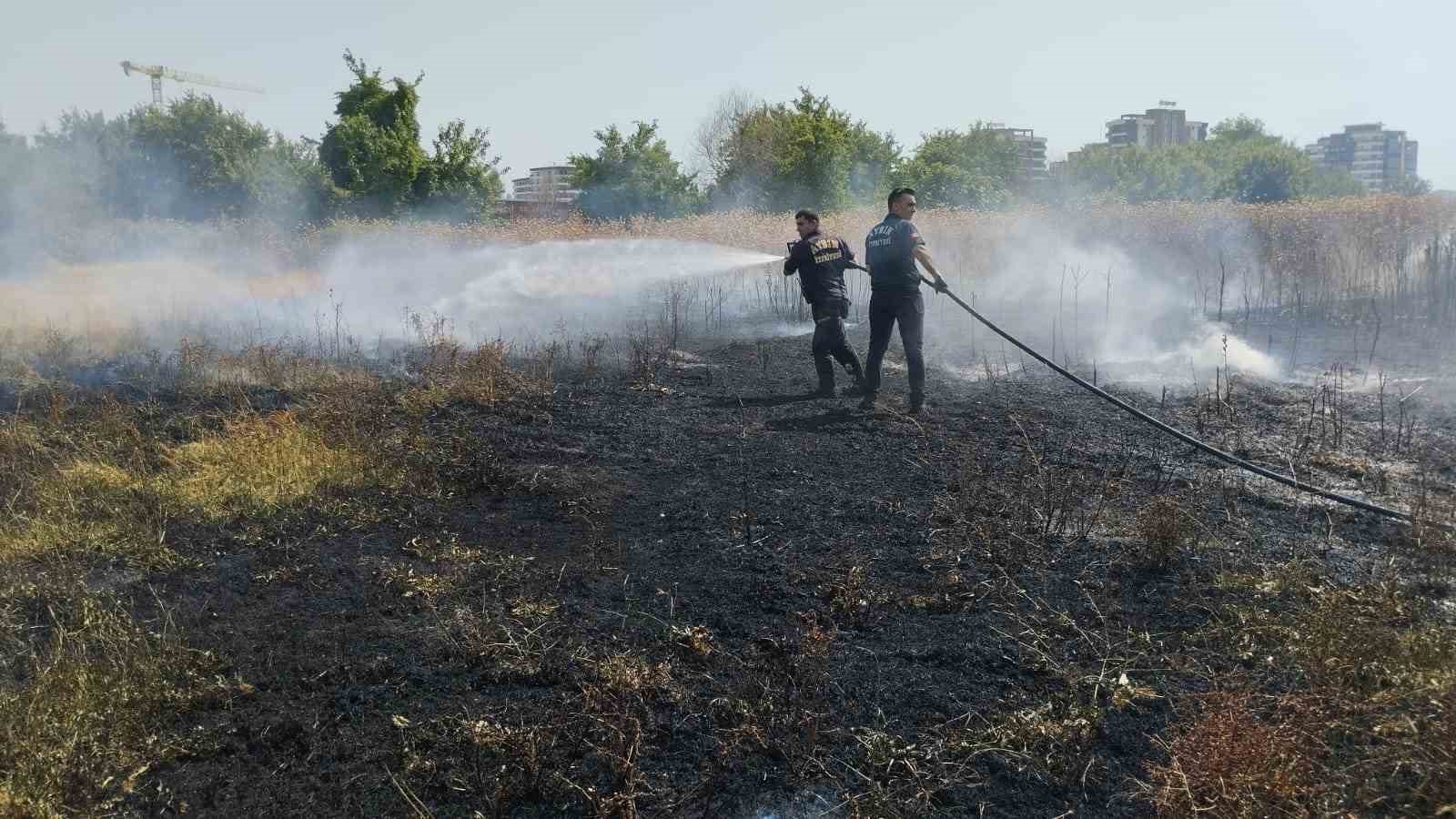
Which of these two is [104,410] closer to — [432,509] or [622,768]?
[432,509]

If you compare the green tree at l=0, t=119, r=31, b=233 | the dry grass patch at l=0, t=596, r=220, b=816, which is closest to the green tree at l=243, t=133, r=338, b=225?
the green tree at l=0, t=119, r=31, b=233

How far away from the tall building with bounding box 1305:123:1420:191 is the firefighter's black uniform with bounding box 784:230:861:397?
121m

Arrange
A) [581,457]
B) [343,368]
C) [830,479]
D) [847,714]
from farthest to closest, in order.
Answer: [343,368] → [581,457] → [830,479] → [847,714]

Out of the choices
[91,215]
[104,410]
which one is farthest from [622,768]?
[91,215]

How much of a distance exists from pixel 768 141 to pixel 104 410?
35554 millimetres

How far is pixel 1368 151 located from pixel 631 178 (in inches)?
5746

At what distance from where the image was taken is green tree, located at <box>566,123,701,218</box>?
35219 mm

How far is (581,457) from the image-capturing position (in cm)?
718

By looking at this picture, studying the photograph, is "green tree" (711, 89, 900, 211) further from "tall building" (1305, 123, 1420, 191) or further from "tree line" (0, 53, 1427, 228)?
"tall building" (1305, 123, 1420, 191)

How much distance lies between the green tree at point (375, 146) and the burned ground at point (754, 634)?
23513 millimetres

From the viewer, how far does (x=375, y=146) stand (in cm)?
2841

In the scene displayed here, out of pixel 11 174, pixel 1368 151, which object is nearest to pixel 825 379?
pixel 11 174

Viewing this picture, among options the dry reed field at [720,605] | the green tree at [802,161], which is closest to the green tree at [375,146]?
the green tree at [802,161]

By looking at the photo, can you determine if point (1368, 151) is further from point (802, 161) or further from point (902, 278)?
point (902, 278)
